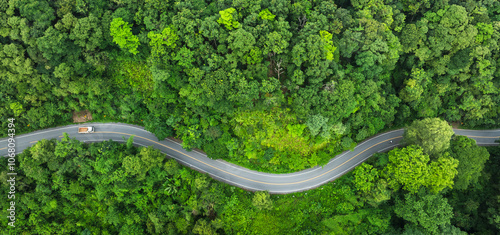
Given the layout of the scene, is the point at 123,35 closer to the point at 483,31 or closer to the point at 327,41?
the point at 327,41

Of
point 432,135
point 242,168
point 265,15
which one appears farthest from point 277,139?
point 432,135

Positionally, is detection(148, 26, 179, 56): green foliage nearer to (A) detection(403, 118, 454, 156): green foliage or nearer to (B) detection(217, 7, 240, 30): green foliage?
(B) detection(217, 7, 240, 30): green foliage

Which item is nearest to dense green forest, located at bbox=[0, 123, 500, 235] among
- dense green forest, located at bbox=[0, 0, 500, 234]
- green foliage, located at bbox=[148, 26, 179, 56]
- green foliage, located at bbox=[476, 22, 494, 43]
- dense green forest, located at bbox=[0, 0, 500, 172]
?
dense green forest, located at bbox=[0, 0, 500, 234]

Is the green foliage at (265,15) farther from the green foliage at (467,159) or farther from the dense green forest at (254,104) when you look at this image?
the green foliage at (467,159)

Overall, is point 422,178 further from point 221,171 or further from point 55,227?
point 55,227

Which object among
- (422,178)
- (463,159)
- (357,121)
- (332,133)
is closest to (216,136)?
(332,133)
